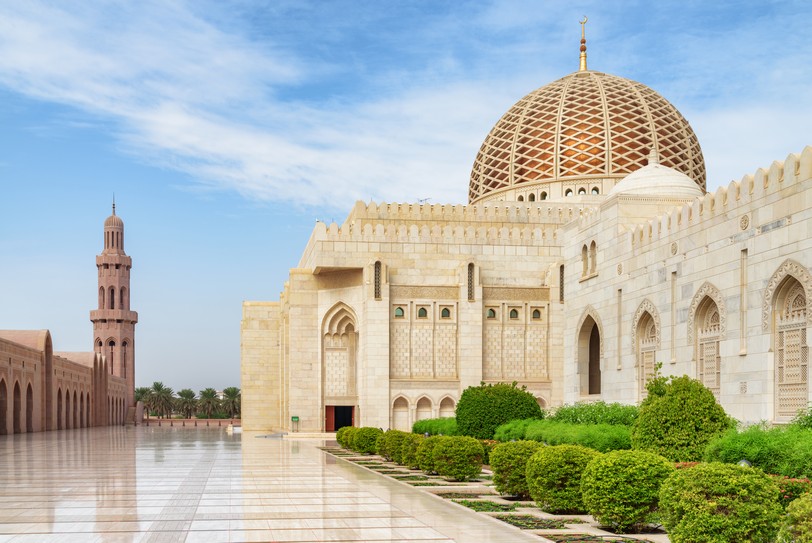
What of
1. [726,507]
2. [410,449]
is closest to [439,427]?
[410,449]

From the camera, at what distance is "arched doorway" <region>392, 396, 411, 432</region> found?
92.1ft

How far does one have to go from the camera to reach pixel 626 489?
8.92 meters

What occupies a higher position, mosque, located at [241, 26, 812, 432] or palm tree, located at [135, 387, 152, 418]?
mosque, located at [241, 26, 812, 432]

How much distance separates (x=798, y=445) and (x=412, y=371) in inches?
740

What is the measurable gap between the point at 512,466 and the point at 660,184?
13803 millimetres

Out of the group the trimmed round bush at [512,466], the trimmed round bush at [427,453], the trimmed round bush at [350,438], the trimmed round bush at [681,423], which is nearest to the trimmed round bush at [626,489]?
the trimmed round bush at [512,466]

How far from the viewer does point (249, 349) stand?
3869 cm

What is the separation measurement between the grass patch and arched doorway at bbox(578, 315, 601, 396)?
13.2 m

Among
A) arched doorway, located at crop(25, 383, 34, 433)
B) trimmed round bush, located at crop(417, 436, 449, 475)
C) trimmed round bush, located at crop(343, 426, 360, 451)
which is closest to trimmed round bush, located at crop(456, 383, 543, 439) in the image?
trimmed round bush, located at crop(343, 426, 360, 451)

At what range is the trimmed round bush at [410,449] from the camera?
15852 millimetres

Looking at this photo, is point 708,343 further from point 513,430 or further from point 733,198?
point 513,430

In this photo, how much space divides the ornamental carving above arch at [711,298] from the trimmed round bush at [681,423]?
4.84 metres

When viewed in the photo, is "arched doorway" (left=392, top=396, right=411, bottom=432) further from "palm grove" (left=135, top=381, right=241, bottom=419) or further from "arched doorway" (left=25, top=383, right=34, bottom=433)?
"palm grove" (left=135, top=381, right=241, bottom=419)

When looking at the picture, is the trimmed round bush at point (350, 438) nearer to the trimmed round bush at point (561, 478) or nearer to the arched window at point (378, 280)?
the arched window at point (378, 280)
